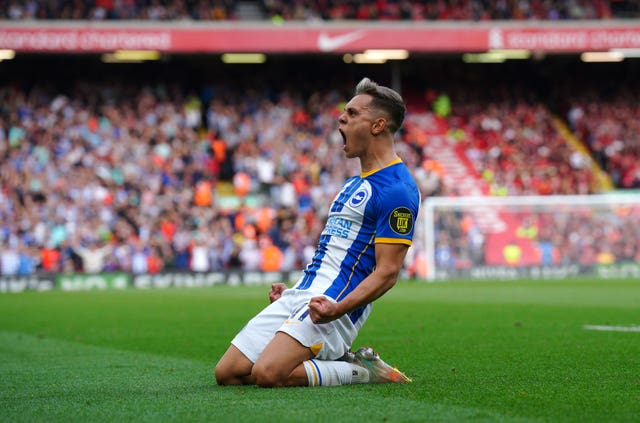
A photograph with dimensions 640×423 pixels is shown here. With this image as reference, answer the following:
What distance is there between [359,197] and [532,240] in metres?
25.0

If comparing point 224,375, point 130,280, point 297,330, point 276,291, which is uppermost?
point 276,291

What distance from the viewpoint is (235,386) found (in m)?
6.67

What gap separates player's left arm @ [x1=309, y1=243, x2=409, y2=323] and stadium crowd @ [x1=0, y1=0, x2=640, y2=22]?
30.2 metres

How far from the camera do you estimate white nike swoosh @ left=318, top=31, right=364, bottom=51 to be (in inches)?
1384

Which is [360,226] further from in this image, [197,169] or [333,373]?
[197,169]

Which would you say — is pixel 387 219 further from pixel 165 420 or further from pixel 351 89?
pixel 351 89

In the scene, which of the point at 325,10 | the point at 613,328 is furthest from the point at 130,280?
the point at 613,328

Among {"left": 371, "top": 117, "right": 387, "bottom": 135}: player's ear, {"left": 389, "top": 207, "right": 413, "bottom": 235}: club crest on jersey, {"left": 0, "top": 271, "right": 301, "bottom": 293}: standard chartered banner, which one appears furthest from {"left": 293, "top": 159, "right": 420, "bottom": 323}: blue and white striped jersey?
{"left": 0, "top": 271, "right": 301, "bottom": 293}: standard chartered banner

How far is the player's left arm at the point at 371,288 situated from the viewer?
614cm

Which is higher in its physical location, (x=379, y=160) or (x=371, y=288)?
(x=379, y=160)

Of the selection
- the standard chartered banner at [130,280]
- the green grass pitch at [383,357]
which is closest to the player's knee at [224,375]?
the green grass pitch at [383,357]

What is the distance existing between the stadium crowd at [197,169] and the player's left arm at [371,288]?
23.7 metres

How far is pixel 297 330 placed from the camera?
6.40 m

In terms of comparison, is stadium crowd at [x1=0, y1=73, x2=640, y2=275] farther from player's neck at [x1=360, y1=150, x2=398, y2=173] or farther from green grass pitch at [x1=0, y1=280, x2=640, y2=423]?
player's neck at [x1=360, y1=150, x2=398, y2=173]
